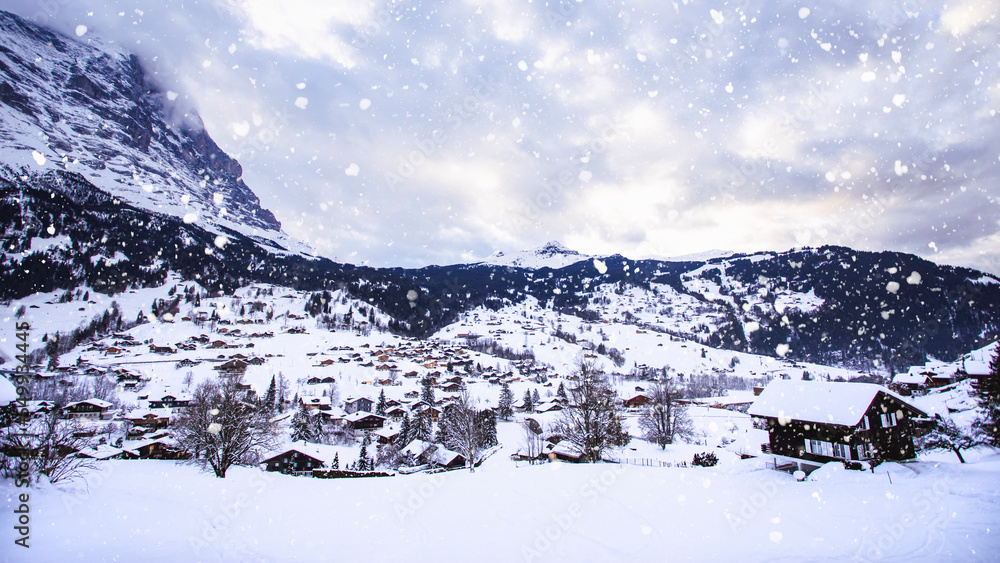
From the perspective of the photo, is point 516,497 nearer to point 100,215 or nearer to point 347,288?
point 347,288

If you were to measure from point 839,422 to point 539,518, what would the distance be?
20.8 metres

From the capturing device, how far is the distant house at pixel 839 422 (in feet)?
74.6

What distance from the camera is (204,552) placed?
9031mm

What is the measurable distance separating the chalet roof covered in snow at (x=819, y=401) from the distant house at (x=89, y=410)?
253ft

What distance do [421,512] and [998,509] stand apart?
1881cm

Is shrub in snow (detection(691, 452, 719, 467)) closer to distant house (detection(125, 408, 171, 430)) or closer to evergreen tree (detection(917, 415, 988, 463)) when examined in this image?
evergreen tree (detection(917, 415, 988, 463))

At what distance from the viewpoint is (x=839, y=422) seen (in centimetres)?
2211

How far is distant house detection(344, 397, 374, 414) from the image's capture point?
65000 millimetres

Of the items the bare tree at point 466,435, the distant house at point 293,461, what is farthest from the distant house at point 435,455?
the distant house at point 293,461

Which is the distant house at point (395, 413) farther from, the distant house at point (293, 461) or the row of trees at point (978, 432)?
the row of trees at point (978, 432)

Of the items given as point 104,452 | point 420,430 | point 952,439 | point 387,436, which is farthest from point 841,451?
point 104,452

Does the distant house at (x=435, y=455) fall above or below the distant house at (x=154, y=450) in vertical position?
below

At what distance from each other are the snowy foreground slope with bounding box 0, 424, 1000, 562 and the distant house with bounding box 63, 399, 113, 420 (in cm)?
4957

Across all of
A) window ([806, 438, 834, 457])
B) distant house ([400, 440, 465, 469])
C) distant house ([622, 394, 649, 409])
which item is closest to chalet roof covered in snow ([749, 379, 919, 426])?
window ([806, 438, 834, 457])
